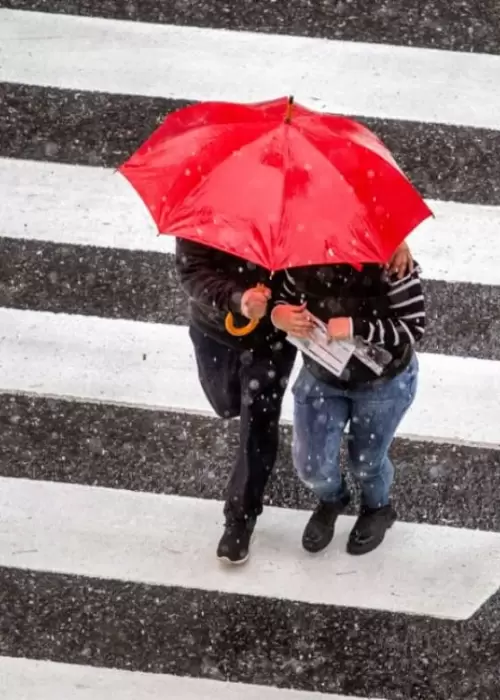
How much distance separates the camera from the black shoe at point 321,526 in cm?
455

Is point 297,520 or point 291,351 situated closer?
point 291,351

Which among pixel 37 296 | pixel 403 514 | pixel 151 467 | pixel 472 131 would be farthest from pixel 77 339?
pixel 472 131

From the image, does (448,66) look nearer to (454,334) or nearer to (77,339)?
(454,334)

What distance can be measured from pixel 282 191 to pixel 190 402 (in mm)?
1880

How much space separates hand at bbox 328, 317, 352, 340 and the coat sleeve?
28 cm

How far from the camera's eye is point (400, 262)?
3.43m

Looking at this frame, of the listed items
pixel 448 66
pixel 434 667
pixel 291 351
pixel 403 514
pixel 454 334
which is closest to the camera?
pixel 291 351

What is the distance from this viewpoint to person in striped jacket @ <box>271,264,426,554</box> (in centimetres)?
350

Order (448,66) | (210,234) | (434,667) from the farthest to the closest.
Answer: (448,66) < (434,667) < (210,234)

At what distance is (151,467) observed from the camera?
4.88 meters

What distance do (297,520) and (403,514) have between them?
0.42 meters

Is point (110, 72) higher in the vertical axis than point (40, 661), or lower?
higher

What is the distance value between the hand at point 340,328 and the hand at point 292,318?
64 mm

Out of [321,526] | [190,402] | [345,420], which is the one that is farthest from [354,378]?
[190,402]
